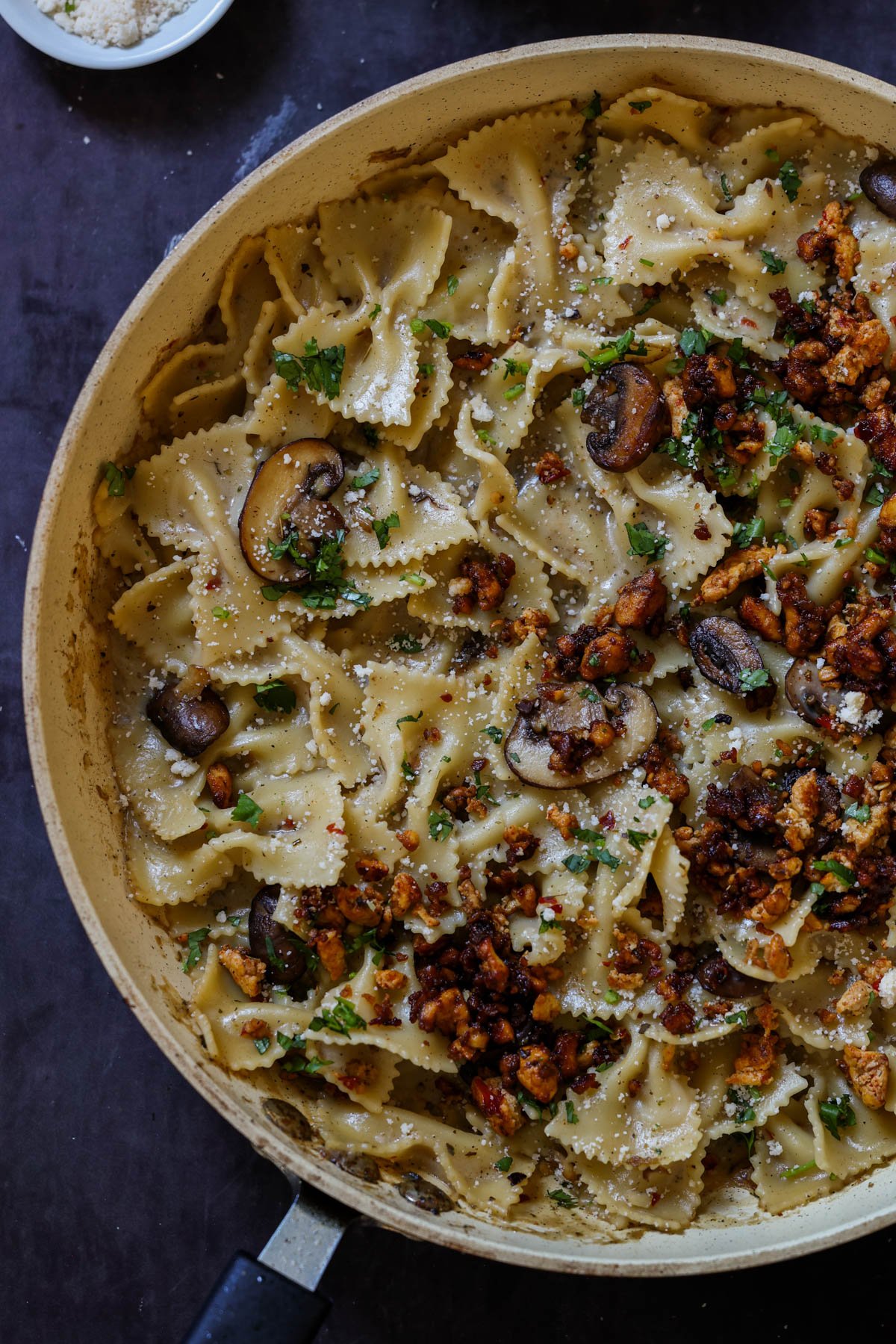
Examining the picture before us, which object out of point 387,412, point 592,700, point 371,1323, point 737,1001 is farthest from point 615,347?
point 371,1323

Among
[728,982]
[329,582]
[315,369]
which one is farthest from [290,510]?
[728,982]

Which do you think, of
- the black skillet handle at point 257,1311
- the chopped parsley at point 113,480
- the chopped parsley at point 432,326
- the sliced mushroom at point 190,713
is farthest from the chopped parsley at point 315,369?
the black skillet handle at point 257,1311

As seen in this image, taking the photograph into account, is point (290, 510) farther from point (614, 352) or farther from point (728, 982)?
point (728, 982)

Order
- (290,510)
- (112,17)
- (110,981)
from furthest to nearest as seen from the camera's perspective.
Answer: (110,981)
(112,17)
(290,510)

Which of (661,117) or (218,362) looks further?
(218,362)

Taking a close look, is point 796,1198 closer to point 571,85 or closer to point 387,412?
point 387,412
